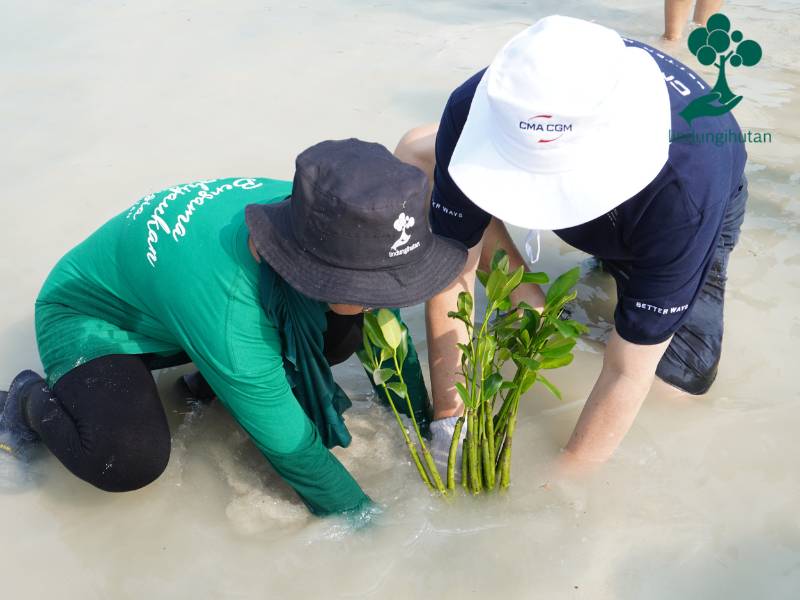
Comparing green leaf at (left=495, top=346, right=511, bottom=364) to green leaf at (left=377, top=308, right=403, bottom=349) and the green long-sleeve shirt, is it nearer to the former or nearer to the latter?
green leaf at (left=377, top=308, right=403, bottom=349)

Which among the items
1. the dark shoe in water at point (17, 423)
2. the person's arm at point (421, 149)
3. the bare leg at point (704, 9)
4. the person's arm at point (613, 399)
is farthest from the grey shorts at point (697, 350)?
the bare leg at point (704, 9)

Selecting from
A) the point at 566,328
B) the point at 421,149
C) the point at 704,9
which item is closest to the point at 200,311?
the point at 566,328

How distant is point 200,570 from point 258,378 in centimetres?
51

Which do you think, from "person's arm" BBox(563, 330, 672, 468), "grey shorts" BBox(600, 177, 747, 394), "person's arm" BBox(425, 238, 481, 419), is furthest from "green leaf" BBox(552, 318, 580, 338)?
"grey shorts" BBox(600, 177, 747, 394)

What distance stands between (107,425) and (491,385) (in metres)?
0.85

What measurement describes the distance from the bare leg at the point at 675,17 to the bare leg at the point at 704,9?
0.62 feet

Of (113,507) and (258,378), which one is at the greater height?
(258,378)

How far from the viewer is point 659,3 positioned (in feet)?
15.2

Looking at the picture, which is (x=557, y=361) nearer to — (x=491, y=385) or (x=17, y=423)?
(x=491, y=385)

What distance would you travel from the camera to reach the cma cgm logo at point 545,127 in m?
1.24

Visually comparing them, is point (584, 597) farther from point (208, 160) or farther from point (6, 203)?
point (6, 203)

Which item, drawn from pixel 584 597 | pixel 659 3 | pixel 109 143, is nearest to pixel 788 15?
pixel 659 3

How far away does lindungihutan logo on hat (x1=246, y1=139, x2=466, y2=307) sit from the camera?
49.1 inches

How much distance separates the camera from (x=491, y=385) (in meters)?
1.53
